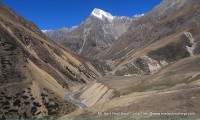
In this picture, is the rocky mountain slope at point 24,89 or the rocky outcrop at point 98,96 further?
the rocky outcrop at point 98,96

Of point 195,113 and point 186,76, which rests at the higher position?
point 186,76

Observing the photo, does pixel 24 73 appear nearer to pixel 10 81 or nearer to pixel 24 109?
pixel 10 81

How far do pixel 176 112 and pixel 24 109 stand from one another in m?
56.4

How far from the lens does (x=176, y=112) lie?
5184cm

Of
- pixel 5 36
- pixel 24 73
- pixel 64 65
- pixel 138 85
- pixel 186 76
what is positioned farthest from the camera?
pixel 64 65

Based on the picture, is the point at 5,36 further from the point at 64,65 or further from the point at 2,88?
the point at 64,65

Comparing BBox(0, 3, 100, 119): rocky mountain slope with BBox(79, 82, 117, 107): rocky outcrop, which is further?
BBox(79, 82, 117, 107): rocky outcrop

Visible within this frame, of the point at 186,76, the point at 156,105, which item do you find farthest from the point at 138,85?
the point at 156,105

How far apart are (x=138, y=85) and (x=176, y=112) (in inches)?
2012

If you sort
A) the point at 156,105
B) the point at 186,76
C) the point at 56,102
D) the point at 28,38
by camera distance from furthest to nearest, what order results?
Answer: the point at 28,38 → the point at 56,102 → the point at 186,76 → the point at 156,105

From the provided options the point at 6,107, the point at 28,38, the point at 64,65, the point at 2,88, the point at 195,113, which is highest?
the point at 28,38

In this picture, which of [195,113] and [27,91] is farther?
[27,91]

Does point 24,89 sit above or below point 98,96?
above

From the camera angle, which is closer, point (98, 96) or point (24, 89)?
point (24, 89)
